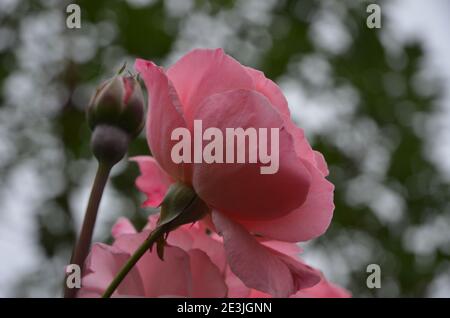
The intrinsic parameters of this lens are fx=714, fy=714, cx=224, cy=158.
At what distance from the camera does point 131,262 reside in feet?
0.91

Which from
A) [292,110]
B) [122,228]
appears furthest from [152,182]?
[292,110]

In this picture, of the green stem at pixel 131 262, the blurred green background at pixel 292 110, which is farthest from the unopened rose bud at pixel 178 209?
the blurred green background at pixel 292 110

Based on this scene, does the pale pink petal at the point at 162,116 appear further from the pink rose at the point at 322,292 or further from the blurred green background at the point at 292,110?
the blurred green background at the point at 292,110

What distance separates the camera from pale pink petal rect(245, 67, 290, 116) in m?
0.30

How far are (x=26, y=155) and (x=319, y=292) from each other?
4.82ft

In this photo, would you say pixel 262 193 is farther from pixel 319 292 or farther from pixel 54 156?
pixel 54 156

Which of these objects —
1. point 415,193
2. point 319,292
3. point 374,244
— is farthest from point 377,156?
point 319,292

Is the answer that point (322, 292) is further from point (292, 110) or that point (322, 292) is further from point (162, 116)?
point (292, 110)

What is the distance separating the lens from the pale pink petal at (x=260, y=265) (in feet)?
0.91

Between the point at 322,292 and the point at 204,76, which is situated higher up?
the point at 204,76

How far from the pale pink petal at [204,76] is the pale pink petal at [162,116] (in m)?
0.01

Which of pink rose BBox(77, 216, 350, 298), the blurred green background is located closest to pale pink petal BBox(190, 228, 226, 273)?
pink rose BBox(77, 216, 350, 298)

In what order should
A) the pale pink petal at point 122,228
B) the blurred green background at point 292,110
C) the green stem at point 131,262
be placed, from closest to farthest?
the green stem at point 131,262 → the pale pink petal at point 122,228 → the blurred green background at point 292,110

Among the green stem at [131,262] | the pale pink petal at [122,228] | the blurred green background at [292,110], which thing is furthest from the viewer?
the blurred green background at [292,110]
